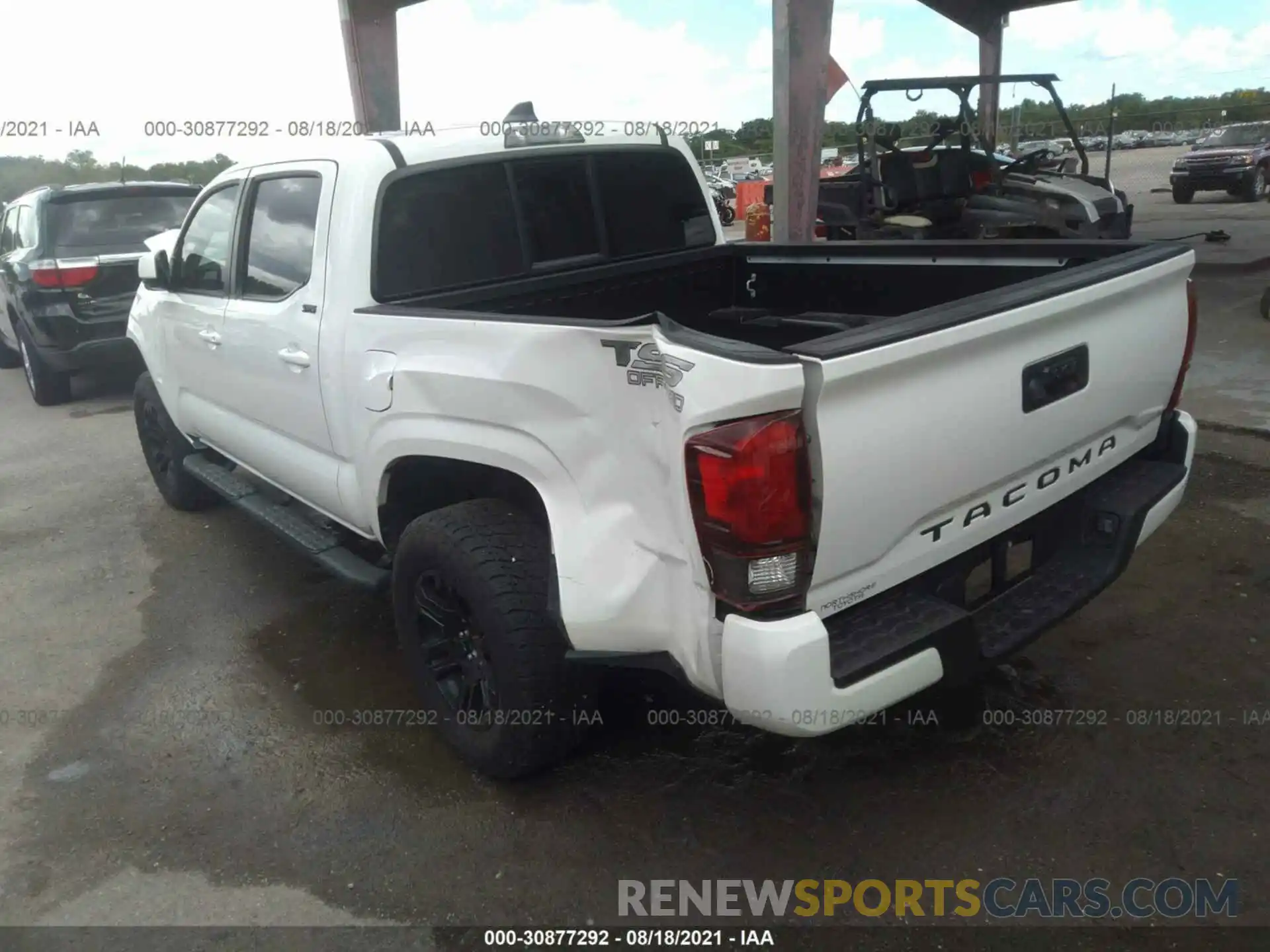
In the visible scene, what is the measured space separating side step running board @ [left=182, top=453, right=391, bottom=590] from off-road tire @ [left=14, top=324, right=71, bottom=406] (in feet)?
15.0

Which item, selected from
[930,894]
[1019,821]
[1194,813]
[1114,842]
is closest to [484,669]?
[930,894]

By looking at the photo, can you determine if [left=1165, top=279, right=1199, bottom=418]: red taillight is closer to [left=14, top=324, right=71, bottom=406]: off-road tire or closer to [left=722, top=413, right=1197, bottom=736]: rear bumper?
[left=722, top=413, right=1197, bottom=736]: rear bumper

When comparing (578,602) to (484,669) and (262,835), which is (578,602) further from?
(262,835)

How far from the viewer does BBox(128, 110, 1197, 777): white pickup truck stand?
6.88 ft

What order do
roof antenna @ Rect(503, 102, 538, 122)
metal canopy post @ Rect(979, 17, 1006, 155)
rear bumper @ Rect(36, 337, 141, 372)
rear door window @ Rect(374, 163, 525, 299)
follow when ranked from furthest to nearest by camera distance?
metal canopy post @ Rect(979, 17, 1006, 155)
rear bumper @ Rect(36, 337, 141, 372)
roof antenna @ Rect(503, 102, 538, 122)
rear door window @ Rect(374, 163, 525, 299)

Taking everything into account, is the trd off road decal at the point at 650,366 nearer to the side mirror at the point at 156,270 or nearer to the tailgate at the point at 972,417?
the tailgate at the point at 972,417

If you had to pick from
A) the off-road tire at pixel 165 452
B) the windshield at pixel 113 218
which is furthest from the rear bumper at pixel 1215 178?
the off-road tire at pixel 165 452

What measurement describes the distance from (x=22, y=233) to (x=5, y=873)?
24.7ft

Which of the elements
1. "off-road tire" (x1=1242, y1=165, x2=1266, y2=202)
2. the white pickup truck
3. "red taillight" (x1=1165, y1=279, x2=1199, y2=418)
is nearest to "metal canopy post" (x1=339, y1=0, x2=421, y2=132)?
the white pickup truck

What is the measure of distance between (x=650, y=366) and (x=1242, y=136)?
23.0 meters

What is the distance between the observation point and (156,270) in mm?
4586

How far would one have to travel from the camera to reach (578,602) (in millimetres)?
2416

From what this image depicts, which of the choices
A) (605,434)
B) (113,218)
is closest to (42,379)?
(113,218)

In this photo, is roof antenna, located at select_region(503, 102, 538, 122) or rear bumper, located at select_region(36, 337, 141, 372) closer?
roof antenna, located at select_region(503, 102, 538, 122)
